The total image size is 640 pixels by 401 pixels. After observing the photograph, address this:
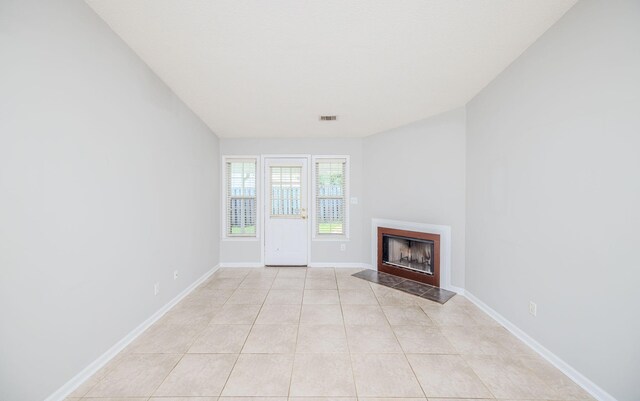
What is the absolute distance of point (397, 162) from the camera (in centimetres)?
421

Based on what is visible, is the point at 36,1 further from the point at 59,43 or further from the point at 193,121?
the point at 193,121

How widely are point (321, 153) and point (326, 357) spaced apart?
11.5 ft

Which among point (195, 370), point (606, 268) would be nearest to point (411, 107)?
point (606, 268)

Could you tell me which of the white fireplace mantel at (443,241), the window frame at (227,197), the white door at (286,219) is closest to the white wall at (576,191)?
the white fireplace mantel at (443,241)

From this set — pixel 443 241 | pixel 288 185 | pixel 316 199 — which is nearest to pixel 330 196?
pixel 316 199

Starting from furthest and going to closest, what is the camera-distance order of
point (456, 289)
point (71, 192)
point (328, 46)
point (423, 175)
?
1. point (423, 175)
2. point (456, 289)
3. point (328, 46)
4. point (71, 192)

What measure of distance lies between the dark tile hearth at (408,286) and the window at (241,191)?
92.7 inches

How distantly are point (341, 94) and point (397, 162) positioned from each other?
5.88 feet

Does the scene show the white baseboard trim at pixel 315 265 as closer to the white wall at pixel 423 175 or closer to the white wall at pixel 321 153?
the white wall at pixel 321 153

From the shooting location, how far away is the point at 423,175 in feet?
12.6

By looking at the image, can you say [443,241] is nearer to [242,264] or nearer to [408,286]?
[408,286]

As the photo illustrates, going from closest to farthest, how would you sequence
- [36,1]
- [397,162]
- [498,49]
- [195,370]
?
[36,1], [195,370], [498,49], [397,162]

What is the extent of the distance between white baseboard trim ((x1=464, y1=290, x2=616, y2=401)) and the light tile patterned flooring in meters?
0.06

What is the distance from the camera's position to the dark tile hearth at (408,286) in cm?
329
